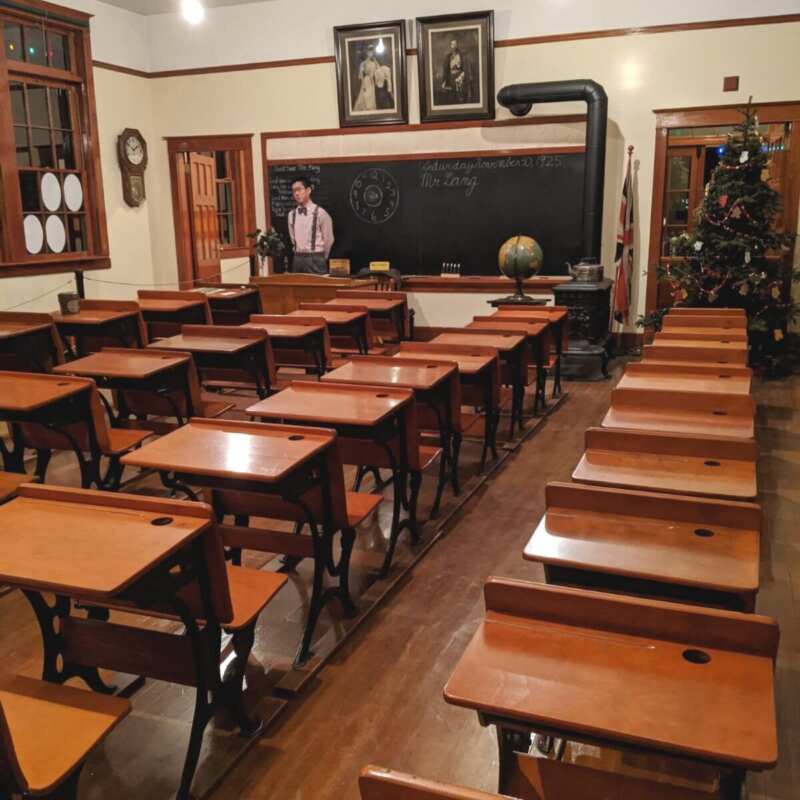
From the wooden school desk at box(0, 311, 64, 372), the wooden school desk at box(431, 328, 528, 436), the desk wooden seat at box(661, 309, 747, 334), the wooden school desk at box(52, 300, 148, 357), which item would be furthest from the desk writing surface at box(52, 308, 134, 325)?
the desk wooden seat at box(661, 309, 747, 334)

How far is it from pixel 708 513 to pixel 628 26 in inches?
262

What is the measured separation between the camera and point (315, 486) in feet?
8.63

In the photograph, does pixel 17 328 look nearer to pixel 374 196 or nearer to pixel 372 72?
pixel 374 196

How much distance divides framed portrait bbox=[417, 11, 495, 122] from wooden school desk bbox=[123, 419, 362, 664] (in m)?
6.00

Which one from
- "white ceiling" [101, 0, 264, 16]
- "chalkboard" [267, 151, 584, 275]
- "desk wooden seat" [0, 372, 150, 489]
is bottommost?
"desk wooden seat" [0, 372, 150, 489]

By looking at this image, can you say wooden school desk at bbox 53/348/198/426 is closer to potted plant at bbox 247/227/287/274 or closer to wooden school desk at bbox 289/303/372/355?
wooden school desk at bbox 289/303/372/355

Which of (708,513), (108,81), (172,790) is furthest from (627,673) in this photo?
(108,81)

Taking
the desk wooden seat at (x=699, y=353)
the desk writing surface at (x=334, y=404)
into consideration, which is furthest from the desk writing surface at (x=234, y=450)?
the desk wooden seat at (x=699, y=353)

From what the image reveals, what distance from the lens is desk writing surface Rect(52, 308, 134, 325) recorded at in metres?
5.47

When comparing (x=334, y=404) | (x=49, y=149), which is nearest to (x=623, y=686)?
(x=334, y=404)

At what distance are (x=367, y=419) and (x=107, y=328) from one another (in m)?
3.50

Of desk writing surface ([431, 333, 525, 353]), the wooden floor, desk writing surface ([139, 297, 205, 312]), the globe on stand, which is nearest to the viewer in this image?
the wooden floor

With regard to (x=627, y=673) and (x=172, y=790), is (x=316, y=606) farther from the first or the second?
(x=627, y=673)

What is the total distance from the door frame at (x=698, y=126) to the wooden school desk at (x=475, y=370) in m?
4.00
